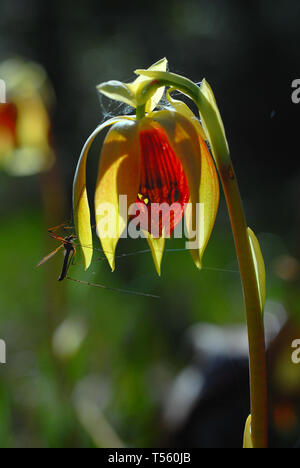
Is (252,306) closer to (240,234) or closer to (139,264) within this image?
(240,234)

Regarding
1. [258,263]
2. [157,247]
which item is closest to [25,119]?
[157,247]

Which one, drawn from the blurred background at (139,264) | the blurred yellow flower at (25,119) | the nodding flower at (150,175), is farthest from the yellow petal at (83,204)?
the blurred yellow flower at (25,119)

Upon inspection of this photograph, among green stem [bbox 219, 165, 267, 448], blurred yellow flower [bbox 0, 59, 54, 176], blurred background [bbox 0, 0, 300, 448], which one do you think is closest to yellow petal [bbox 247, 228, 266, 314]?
green stem [bbox 219, 165, 267, 448]

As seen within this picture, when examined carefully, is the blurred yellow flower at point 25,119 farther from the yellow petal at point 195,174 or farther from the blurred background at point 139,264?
the yellow petal at point 195,174

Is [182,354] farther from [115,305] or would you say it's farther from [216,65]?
[216,65]

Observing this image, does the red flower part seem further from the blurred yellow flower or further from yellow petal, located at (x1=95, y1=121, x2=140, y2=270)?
the blurred yellow flower
